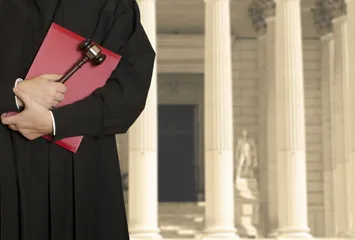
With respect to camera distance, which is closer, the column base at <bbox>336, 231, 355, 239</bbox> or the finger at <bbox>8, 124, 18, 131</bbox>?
the finger at <bbox>8, 124, 18, 131</bbox>

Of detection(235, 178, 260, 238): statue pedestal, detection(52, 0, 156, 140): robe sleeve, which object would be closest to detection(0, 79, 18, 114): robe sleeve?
detection(52, 0, 156, 140): robe sleeve

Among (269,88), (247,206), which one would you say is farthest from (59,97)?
(269,88)

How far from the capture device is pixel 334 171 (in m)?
73.2

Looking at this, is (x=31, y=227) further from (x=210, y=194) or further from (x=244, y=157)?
(x=244, y=157)

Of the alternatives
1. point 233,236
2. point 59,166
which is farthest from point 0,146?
point 233,236

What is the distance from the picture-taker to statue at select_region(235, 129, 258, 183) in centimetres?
7188

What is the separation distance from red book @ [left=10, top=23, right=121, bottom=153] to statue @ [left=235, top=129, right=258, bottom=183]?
63.5 metres

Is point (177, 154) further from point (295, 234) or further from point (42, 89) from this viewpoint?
point (42, 89)

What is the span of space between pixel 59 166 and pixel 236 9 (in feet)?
227

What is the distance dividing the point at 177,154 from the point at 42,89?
69184 mm

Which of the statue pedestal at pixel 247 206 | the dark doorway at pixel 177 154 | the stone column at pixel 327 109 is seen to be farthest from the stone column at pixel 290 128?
the dark doorway at pixel 177 154

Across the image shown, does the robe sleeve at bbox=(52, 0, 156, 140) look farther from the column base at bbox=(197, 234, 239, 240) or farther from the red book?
the column base at bbox=(197, 234, 239, 240)

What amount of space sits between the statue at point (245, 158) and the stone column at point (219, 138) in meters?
9.16

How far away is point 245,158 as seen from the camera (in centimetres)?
7194
